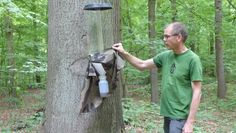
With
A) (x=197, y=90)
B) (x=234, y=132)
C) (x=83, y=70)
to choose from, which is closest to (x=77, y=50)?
(x=83, y=70)

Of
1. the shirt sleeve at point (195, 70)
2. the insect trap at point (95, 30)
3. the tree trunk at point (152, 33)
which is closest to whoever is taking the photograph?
the insect trap at point (95, 30)

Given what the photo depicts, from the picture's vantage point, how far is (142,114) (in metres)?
9.20

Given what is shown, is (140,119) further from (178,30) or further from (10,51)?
(10,51)

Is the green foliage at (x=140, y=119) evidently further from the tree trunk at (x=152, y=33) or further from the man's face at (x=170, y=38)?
the man's face at (x=170, y=38)

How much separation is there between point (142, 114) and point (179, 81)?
5.76 meters

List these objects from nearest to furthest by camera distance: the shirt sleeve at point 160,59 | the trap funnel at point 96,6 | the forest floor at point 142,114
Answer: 1. the trap funnel at point 96,6
2. the shirt sleeve at point 160,59
3. the forest floor at point 142,114

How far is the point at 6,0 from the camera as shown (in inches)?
322

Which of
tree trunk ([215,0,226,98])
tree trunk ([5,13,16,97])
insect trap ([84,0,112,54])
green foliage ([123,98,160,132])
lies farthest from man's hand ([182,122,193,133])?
tree trunk ([215,0,226,98])

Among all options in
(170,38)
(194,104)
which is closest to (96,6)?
(170,38)

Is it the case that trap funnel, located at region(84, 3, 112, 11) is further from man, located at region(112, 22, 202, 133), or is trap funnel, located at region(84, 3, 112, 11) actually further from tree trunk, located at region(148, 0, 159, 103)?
tree trunk, located at region(148, 0, 159, 103)

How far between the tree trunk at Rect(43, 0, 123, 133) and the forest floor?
331 cm

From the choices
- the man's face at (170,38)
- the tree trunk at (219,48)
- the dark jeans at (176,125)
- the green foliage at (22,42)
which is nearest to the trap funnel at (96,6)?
the man's face at (170,38)

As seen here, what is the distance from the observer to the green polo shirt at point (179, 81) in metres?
3.47

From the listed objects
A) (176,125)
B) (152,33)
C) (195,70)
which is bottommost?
(176,125)
